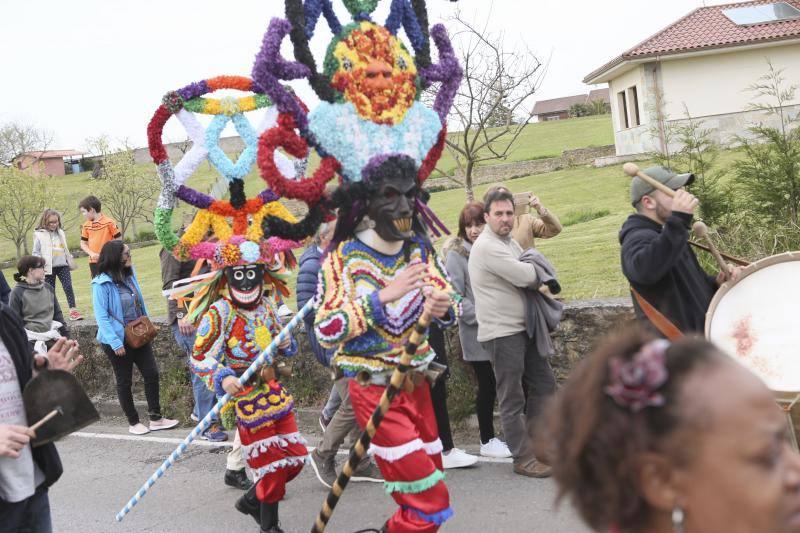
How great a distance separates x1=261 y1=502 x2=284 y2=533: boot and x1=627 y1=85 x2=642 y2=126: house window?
2622cm

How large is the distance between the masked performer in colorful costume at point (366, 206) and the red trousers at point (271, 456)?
99cm

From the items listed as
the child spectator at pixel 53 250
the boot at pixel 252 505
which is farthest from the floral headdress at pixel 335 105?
the child spectator at pixel 53 250

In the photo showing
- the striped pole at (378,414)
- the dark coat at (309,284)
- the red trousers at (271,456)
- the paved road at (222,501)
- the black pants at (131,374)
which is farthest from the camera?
the black pants at (131,374)

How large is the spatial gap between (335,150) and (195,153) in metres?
1.15

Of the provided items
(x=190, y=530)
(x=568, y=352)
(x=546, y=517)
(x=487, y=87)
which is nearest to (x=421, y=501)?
(x=546, y=517)

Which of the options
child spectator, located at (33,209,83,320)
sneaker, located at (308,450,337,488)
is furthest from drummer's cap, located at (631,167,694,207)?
child spectator, located at (33,209,83,320)

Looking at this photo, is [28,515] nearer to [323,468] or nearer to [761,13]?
[323,468]

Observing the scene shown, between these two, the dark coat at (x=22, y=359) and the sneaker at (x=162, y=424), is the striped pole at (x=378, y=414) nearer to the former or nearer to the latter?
the dark coat at (x=22, y=359)

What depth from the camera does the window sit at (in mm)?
28328

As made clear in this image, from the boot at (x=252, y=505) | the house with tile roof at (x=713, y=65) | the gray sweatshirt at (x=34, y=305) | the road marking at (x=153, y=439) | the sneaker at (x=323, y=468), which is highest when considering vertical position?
the house with tile roof at (x=713, y=65)

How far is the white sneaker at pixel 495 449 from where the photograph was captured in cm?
646

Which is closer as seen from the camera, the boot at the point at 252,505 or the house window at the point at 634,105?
the boot at the point at 252,505

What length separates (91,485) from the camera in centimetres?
705

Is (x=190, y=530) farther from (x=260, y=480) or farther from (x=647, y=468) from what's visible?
(x=647, y=468)
